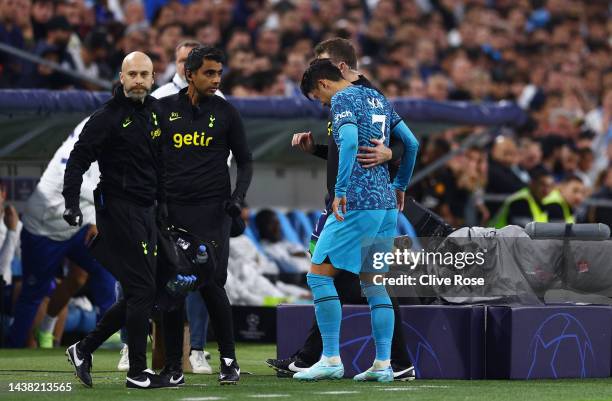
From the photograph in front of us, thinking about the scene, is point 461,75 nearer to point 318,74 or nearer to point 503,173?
point 503,173

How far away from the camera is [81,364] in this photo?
30.0ft

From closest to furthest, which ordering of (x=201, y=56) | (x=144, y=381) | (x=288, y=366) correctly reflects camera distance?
1. (x=144, y=381)
2. (x=201, y=56)
3. (x=288, y=366)

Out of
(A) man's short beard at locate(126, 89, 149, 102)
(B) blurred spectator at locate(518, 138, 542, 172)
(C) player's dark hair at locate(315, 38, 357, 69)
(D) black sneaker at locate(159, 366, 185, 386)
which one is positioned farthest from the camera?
(B) blurred spectator at locate(518, 138, 542, 172)

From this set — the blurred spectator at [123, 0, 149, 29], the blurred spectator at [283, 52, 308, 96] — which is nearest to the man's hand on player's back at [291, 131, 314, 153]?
the blurred spectator at [283, 52, 308, 96]

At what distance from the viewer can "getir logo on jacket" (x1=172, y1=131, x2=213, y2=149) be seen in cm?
956

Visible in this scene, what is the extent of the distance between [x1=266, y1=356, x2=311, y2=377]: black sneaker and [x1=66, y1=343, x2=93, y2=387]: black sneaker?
1.37m

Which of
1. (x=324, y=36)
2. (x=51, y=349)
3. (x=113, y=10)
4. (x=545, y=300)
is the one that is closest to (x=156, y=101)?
(x=545, y=300)

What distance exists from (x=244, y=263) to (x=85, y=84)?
9.27 feet

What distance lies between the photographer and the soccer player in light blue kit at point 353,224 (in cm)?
929

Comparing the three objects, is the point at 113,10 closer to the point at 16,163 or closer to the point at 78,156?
the point at 16,163

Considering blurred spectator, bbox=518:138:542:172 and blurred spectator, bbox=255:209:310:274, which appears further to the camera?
blurred spectator, bbox=518:138:542:172

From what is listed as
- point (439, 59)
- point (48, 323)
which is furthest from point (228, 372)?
point (439, 59)

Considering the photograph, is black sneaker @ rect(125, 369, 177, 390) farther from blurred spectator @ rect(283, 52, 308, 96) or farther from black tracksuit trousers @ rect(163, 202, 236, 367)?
blurred spectator @ rect(283, 52, 308, 96)

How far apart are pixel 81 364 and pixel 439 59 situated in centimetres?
1598
